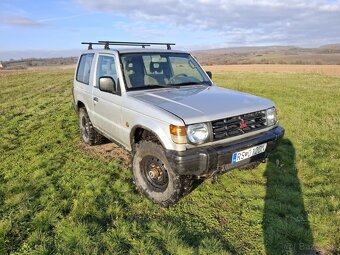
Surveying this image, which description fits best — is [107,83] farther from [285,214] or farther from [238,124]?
[285,214]

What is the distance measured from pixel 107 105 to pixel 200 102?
1.76m

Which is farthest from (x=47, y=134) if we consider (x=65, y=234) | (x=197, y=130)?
(x=197, y=130)

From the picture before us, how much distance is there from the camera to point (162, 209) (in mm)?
3875

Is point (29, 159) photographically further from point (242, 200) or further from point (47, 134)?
point (242, 200)

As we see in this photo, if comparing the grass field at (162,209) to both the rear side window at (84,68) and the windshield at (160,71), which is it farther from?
the windshield at (160,71)

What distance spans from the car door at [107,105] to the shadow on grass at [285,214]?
2489 millimetres

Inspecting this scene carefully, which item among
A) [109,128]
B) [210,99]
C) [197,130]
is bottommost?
[109,128]

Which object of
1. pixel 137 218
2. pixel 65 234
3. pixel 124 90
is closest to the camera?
pixel 65 234

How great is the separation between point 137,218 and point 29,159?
324cm

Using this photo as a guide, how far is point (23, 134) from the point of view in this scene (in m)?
7.75

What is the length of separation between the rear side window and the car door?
1.62ft

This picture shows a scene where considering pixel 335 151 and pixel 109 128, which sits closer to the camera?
pixel 109 128

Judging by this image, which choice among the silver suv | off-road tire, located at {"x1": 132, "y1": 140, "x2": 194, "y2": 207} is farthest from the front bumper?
off-road tire, located at {"x1": 132, "y1": 140, "x2": 194, "y2": 207}

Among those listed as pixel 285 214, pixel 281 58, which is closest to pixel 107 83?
pixel 285 214
